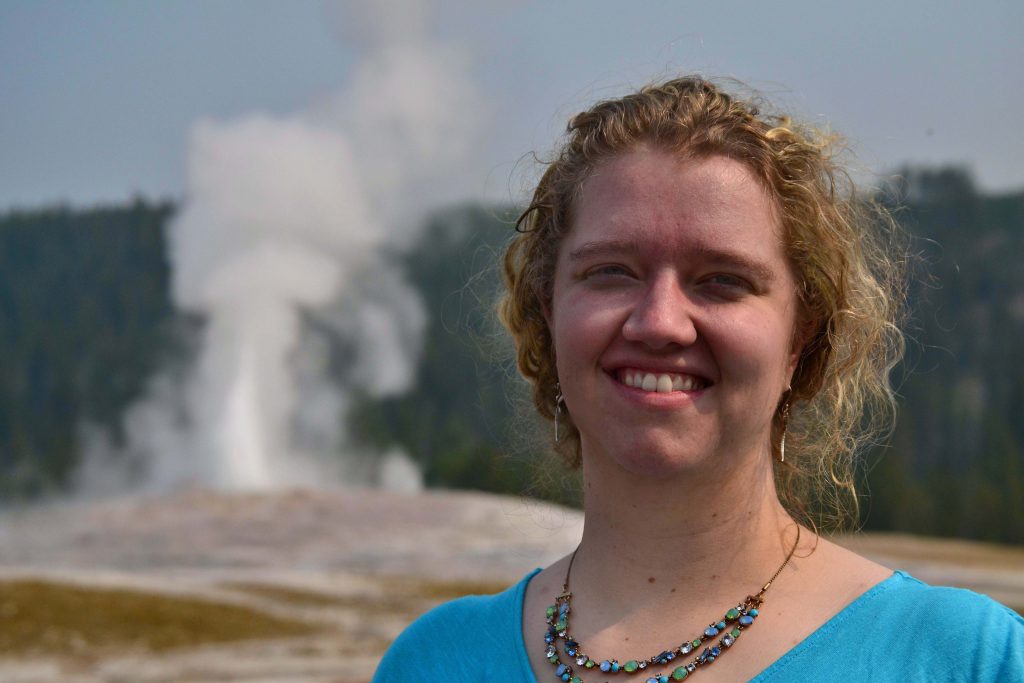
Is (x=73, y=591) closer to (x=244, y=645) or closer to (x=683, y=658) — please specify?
(x=244, y=645)

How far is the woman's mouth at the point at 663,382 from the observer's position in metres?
2.01

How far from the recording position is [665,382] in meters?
2.00

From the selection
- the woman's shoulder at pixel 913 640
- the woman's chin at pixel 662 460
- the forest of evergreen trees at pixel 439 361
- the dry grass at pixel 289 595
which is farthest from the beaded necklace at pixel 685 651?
the forest of evergreen trees at pixel 439 361

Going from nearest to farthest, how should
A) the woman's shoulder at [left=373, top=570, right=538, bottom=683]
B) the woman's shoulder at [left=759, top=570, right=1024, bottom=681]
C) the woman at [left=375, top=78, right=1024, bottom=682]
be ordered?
the woman's shoulder at [left=759, top=570, right=1024, bottom=681], the woman at [left=375, top=78, right=1024, bottom=682], the woman's shoulder at [left=373, top=570, right=538, bottom=683]

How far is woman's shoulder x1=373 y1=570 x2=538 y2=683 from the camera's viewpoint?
2.25 metres

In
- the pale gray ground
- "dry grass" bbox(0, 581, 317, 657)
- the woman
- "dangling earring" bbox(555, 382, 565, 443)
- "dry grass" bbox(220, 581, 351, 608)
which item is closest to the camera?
the woman

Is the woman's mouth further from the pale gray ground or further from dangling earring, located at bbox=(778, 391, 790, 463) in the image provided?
the pale gray ground

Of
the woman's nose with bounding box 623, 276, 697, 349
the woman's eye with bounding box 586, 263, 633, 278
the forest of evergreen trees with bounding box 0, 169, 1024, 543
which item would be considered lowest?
the forest of evergreen trees with bounding box 0, 169, 1024, 543

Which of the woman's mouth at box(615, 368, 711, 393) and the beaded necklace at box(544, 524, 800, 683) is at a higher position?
the woman's mouth at box(615, 368, 711, 393)

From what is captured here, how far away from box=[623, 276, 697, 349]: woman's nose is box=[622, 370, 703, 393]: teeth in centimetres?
5

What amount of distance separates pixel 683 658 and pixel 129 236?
12544 cm

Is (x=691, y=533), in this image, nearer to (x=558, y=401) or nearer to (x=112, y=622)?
(x=558, y=401)

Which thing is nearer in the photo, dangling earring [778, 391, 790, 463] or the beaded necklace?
the beaded necklace

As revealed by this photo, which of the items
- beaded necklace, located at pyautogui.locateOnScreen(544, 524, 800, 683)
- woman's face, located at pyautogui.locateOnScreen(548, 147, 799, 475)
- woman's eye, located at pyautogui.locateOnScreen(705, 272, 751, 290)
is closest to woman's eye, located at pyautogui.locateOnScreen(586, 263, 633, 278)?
woman's face, located at pyautogui.locateOnScreen(548, 147, 799, 475)
